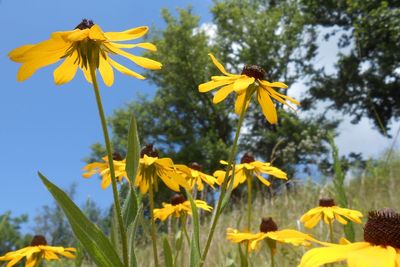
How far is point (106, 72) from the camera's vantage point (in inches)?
34.8

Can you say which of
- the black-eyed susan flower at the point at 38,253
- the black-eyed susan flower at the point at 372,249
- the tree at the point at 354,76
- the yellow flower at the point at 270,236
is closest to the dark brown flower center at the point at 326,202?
the yellow flower at the point at 270,236

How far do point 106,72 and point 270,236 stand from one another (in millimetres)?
678

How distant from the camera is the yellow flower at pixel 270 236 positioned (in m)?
1.05

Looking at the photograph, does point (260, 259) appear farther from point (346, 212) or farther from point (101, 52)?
point (101, 52)

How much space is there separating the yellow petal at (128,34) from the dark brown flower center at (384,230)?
50cm

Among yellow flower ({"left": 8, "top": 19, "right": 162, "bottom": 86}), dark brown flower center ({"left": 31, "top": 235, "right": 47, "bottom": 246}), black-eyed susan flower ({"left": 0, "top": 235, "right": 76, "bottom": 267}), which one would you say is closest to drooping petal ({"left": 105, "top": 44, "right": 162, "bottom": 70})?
yellow flower ({"left": 8, "top": 19, "right": 162, "bottom": 86})

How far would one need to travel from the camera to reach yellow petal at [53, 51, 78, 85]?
0.80m

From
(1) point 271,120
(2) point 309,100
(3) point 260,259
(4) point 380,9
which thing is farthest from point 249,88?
(2) point 309,100

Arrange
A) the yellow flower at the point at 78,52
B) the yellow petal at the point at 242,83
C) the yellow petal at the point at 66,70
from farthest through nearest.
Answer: the yellow petal at the point at 242,83 < the yellow petal at the point at 66,70 < the yellow flower at the point at 78,52

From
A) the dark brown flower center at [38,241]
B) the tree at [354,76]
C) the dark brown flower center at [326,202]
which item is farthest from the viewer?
the tree at [354,76]

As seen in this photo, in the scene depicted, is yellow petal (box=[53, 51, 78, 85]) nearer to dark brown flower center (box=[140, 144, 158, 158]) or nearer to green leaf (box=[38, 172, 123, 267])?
green leaf (box=[38, 172, 123, 267])

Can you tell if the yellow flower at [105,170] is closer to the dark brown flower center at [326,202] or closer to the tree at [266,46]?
the dark brown flower center at [326,202]

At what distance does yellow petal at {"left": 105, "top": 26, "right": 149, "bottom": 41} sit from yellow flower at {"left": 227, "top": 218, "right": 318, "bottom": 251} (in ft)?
1.57

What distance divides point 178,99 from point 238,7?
4.75 m
